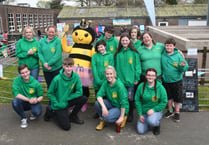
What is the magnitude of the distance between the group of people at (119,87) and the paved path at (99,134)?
0.43 feet

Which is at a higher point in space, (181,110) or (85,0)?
(85,0)

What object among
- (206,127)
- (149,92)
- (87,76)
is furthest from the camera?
(87,76)

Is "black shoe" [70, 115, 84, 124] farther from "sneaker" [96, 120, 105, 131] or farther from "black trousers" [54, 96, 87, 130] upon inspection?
"sneaker" [96, 120, 105, 131]

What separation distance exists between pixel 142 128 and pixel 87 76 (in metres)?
1.45

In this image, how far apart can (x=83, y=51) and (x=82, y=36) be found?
0.98 ft

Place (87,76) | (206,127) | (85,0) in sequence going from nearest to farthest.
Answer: (206,127), (87,76), (85,0)

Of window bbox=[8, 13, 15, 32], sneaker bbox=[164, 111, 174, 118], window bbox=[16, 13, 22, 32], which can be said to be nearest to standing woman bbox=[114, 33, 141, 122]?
sneaker bbox=[164, 111, 174, 118]

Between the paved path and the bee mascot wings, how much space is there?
0.83 meters

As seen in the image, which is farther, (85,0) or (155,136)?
(85,0)

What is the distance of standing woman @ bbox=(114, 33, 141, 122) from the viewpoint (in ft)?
12.5

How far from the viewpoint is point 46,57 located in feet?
14.2

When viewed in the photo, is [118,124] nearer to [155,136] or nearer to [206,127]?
[155,136]

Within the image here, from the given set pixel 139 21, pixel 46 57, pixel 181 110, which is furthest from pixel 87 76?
pixel 139 21

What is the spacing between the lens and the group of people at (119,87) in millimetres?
3576
